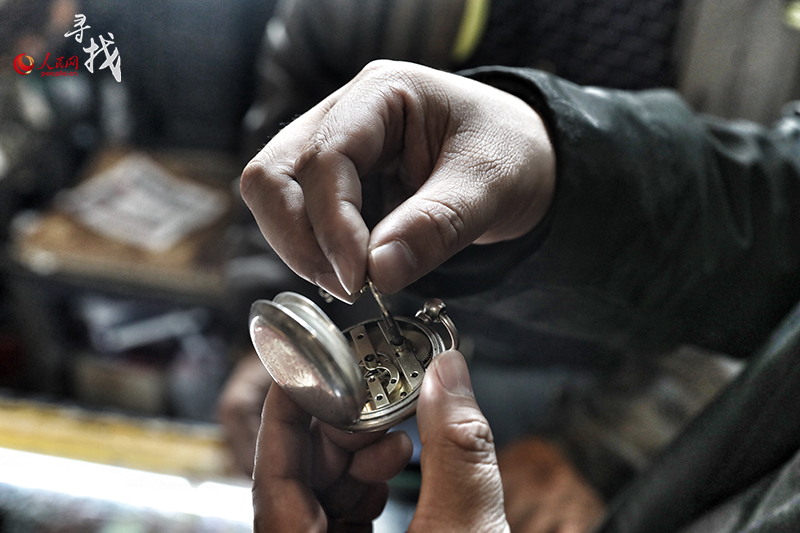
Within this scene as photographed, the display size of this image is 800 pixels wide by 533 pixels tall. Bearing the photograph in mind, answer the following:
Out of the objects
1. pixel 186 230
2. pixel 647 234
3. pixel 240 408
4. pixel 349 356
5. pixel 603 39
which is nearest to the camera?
pixel 349 356

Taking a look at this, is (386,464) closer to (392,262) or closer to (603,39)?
(392,262)

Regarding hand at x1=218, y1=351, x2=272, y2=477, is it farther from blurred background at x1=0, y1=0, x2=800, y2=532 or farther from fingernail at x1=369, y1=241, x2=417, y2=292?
fingernail at x1=369, y1=241, x2=417, y2=292

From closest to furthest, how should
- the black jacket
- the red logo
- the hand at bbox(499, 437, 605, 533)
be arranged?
the black jacket → the red logo → the hand at bbox(499, 437, 605, 533)

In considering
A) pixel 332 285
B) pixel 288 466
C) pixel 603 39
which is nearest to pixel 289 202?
pixel 332 285

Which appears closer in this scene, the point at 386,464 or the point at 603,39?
the point at 386,464

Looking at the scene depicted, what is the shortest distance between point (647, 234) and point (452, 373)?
333 millimetres

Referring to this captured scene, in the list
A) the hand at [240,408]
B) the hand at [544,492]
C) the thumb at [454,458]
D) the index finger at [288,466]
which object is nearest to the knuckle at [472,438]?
the thumb at [454,458]

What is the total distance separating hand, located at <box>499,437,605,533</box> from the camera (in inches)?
37.2

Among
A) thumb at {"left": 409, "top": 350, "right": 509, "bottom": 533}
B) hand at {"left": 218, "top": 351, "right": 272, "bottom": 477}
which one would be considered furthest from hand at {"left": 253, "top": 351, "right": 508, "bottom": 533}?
hand at {"left": 218, "top": 351, "right": 272, "bottom": 477}

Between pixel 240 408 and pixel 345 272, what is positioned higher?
pixel 345 272

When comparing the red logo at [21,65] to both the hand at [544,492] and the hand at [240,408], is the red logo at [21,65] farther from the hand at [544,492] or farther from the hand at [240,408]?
the hand at [544,492]

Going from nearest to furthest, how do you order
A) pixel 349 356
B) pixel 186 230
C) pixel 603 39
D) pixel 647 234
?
pixel 349 356 < pixel 647 234 < pixel 603 39 < pixel 186 230

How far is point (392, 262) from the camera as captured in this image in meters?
0.38

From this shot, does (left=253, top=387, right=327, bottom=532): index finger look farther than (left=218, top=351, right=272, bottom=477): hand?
No
